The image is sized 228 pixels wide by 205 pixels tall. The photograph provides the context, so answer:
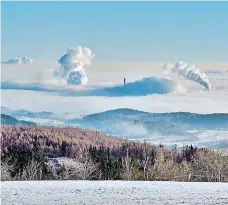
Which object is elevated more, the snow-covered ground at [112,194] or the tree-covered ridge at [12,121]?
the tree-covered ridge at [12,121]

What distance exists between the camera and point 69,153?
228ft

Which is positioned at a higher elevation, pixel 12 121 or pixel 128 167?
pixel 12 121

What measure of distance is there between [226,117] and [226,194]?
140 feet

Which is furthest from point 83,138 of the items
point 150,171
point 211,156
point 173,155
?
point 150,171

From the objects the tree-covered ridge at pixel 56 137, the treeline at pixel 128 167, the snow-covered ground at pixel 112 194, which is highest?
the tree-covered ridge at pixel 56 137

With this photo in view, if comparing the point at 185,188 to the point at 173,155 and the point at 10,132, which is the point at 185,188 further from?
the point at 10,132

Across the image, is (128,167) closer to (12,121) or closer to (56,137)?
(12,121)

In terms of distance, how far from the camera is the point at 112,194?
18.7 m

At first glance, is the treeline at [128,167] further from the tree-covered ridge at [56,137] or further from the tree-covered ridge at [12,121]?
the tree-covered ridge at [12,121]

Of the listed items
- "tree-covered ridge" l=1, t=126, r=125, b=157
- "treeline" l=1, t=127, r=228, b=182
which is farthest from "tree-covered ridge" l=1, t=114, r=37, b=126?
"treeline" l=1, t=127, r=228, b=182

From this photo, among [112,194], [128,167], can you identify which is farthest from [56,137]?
[112,194]

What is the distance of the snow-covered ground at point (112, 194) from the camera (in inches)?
667

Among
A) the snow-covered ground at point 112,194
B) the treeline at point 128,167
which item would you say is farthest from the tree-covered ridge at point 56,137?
the snow-covered ground at point 112,194

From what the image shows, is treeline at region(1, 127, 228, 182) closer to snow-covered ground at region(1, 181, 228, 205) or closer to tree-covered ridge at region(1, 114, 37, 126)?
snow-covered ground at region(1, 181, 228, 205)
